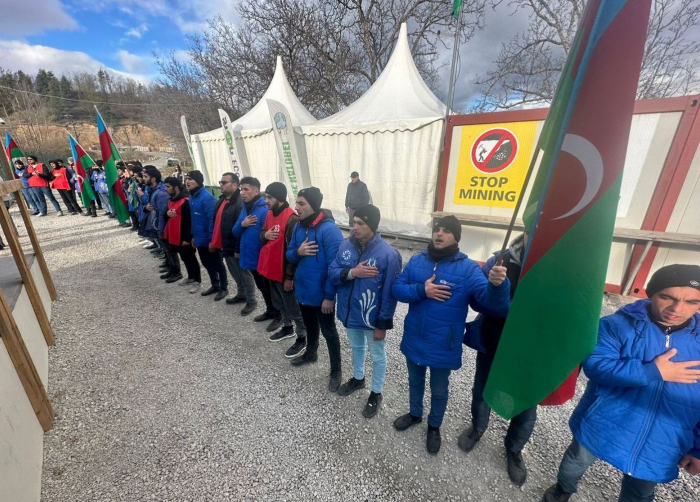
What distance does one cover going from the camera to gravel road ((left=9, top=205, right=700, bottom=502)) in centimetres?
202

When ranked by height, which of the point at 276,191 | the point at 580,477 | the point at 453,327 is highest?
the point at 276,191

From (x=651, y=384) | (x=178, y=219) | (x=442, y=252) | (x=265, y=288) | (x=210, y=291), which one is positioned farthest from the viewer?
(x=210, y=291)

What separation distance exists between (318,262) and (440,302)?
1.20 m

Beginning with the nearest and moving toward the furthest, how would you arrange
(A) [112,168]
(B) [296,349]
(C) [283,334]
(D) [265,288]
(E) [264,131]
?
(B) [296,349] → (C) [283,334] → (D) [265,288] → (A) [112,168] → (E) [264,131]

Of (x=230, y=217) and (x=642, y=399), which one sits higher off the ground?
(x=230, y=217)

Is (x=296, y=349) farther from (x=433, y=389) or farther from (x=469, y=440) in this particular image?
(x=469, y=440)

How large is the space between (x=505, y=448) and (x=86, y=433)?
11.4 ft

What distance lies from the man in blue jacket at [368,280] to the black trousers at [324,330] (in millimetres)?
298

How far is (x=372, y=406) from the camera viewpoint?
2.58 m

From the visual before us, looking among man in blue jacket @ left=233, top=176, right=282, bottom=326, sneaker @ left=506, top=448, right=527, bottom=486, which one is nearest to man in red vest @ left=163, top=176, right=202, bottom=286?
man in blue jacket @ left=233, top=176, right=282, bottom=326

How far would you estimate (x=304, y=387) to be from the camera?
9.54 ft

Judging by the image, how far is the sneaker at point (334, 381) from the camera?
2858 millimetres

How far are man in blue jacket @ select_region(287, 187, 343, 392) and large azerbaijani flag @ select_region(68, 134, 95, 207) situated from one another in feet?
35.0

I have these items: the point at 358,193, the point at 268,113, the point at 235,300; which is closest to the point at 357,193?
the point at 358,193
